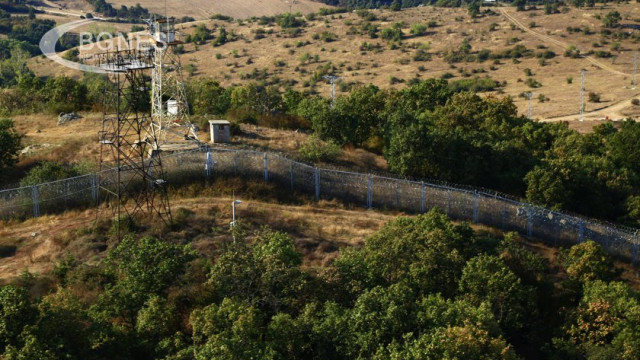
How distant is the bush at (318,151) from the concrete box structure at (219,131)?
14.6 ft

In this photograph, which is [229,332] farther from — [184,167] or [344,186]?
[344,186]

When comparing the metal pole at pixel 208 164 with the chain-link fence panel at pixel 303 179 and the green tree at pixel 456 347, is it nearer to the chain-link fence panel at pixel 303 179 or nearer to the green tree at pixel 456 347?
the chain-link fence panel at pixel 303 179

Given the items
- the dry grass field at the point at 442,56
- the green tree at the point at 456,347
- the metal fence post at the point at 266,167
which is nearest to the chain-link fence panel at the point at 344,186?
the metal fence post at the point at 266,167

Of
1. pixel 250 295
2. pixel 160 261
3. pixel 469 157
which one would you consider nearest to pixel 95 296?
pixel 160 261

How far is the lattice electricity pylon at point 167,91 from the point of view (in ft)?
120

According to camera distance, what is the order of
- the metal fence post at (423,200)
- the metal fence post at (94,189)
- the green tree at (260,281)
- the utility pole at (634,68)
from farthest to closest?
the utility pole at (634,68) < the metal fence post at (423,200) < the metal fence post at (94,189) < the green tree at (260,281)

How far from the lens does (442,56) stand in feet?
340

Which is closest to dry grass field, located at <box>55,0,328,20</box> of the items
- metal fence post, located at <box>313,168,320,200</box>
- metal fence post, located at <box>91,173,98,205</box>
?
metal fence post, located at <box>313,168,320,200</box>

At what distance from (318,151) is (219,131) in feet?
19.8

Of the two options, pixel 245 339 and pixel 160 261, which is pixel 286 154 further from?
pixel 245 339

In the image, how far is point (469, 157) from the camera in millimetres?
38781

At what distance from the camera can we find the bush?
127ft

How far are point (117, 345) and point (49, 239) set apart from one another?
10662 millimetres

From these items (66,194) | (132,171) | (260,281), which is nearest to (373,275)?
(260,281)
